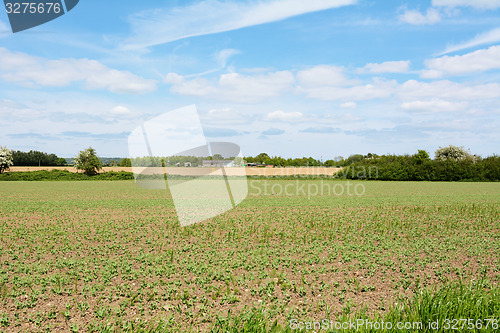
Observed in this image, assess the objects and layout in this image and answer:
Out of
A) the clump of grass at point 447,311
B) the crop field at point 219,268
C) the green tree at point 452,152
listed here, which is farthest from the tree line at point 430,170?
the clump of grass at point 447,311

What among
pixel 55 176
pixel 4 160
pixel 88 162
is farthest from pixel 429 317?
pixel 4 160

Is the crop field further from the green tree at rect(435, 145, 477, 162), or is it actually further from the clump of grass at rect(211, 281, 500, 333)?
the green tree at rect(435, 145, 477, 162)

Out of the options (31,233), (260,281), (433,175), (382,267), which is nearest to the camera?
(260,281)

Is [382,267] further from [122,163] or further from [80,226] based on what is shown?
[122,163]

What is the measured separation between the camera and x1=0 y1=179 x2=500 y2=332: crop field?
604 cm

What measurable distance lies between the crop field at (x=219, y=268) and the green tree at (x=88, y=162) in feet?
157

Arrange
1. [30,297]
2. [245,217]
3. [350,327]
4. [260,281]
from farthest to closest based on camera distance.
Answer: [245,217] → [260,281] → [30,297] → [350,327]

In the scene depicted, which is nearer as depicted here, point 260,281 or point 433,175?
point 260,281

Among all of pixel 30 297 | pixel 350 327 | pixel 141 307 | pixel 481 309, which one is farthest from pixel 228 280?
pixel 481 309

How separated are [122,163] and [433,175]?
222ft

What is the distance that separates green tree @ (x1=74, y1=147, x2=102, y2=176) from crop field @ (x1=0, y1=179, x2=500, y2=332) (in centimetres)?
4773

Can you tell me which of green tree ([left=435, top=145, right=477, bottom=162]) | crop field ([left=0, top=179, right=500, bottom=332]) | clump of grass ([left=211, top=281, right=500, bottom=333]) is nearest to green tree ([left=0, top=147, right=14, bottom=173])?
crop field ([left=0, top=179, right=500, bottom=332])

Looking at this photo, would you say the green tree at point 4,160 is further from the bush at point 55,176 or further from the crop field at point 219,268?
the crop field at point 219,268

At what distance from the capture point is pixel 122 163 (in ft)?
275
